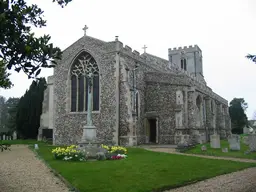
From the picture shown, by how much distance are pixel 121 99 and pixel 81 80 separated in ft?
15.3

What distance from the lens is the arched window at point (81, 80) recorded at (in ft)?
71.8

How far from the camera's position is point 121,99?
2005 centimetres

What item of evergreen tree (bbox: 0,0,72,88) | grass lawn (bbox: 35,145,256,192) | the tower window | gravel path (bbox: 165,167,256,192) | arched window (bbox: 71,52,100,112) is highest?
the tower window

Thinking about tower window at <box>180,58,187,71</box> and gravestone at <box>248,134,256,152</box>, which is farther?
tower window at <box>180,58,187,71</box>

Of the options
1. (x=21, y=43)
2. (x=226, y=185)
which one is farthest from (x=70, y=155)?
(x=21, y=43)

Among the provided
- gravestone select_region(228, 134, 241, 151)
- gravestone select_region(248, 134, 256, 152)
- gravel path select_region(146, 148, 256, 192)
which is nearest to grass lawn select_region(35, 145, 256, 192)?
gravel path select_region(146, 148, 256, 192)

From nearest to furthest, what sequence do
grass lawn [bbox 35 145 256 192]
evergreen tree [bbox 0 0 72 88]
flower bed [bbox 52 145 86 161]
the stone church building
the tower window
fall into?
evergreen tree [bbox 0 0 72 88], grass lawn [bbox 35 145 256 192], flower bed [bbox 52 145 86 161], the stone church building, the tower window

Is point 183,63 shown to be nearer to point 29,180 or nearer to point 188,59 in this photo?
point 188,59

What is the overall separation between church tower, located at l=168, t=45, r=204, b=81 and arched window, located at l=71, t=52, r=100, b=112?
27484 mm

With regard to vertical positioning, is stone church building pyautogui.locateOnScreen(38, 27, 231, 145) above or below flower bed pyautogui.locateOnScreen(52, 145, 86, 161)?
above

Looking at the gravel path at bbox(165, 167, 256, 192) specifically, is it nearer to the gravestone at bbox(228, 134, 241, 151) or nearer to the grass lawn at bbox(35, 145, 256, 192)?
the grass lawn at bbox(35, 145, 256, 192)

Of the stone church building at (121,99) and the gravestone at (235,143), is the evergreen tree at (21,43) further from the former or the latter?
the stone church building at (121,99)

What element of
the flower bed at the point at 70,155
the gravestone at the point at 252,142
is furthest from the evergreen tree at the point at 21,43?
the gravestone at the point at 252,142

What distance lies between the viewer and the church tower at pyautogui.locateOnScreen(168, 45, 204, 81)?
4697cm
